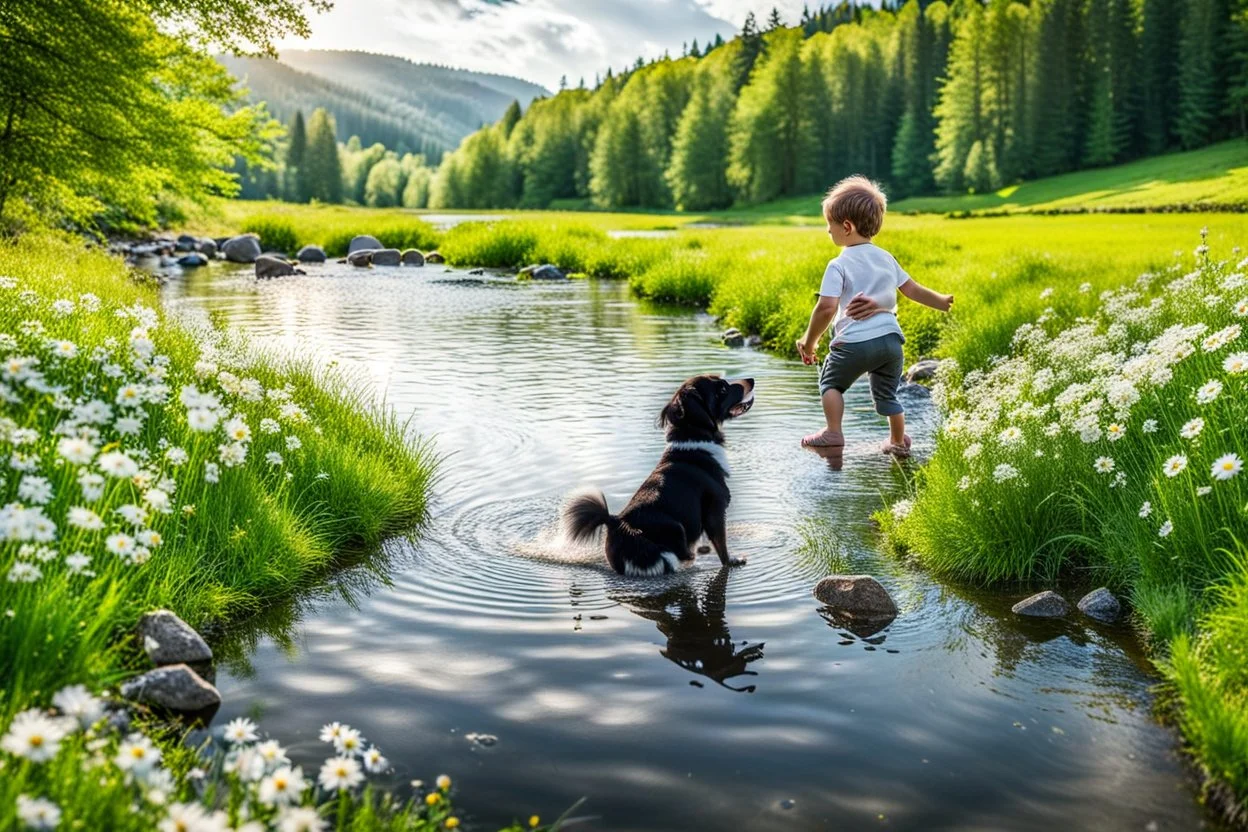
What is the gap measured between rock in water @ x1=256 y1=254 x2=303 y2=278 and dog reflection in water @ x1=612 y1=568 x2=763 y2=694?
30.8 metres

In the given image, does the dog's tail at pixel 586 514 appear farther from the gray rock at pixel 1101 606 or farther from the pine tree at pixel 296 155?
the pine tree at pixel 296 155

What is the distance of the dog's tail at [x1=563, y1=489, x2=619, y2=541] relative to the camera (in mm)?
6770

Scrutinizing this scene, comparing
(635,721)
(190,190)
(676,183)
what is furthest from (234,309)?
(676,183)

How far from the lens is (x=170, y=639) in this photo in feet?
16.8

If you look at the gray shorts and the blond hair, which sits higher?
the blond hair

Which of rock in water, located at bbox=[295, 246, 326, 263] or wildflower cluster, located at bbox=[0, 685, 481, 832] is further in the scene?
rock in water, located at bbox=[295, 246, 326, 263]

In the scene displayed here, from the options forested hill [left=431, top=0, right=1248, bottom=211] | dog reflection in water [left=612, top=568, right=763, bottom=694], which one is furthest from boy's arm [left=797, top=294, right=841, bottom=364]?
forested hill [left=431, top=0, right=1248, bottom=211]

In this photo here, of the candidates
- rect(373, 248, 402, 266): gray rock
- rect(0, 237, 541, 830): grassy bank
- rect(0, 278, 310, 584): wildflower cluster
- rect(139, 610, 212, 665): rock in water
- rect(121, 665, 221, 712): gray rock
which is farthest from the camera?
rect(373, 248, 402, 266): gray rock

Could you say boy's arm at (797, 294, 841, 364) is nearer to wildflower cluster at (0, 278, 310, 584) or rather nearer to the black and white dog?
the black and white dog

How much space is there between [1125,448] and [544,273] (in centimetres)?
2913

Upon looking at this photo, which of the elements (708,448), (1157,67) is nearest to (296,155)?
(1157,67)

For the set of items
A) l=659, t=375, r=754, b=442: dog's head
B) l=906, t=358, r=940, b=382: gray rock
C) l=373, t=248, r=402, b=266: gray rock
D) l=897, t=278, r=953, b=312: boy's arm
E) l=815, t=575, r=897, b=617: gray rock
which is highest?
l=373, t=248, r=402, b=266: gray rock

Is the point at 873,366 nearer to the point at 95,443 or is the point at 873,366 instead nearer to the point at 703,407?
the point at 703,407

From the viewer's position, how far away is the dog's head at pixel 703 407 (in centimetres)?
728
